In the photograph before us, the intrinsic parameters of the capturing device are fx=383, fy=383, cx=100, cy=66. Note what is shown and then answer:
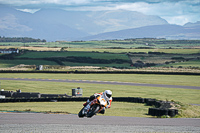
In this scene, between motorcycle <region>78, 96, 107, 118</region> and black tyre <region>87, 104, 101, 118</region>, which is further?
black tyre <region>87, 104, 101, 118</region>

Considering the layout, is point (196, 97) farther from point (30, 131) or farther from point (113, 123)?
point (30, 131)

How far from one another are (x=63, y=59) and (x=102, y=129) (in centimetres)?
9773

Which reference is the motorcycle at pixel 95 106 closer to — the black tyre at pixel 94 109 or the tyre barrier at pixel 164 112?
the black tyre at pixel 94 109

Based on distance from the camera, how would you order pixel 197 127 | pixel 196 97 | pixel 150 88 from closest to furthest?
pixel 197 127 < pixel 196 97 < pixel 150 88

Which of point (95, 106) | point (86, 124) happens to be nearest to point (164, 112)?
point (86, 124)

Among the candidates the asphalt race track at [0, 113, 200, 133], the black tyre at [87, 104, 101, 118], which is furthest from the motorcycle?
the asphalt race track at [0, 113, 200, 133]

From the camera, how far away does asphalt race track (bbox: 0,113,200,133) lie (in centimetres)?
2012

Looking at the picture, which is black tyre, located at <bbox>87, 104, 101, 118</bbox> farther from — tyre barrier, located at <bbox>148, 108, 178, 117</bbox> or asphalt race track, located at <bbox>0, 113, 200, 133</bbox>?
tyre barrier, located at <bbox>148, 108, 178, 117</bbox>

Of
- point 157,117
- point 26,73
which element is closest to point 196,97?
point 157,117

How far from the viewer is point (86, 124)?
2177 centimetres

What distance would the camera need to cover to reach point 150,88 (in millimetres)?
52250

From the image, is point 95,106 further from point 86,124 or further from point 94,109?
point 86,124

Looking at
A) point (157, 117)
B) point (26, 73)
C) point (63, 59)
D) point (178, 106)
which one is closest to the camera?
point (157, 117)

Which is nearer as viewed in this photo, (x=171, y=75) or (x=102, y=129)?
(x=102, y=129)
